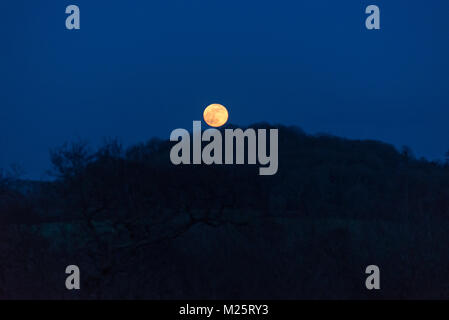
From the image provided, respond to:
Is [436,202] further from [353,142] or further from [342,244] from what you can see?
[353,142]

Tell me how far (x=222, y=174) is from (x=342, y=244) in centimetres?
324

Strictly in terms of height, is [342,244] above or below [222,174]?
below

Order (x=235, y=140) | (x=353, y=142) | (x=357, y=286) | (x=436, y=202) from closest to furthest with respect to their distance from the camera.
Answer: (x=357, y=286) → (x=235, y=140) → (x=436, y=202) → (x=353, y=142)

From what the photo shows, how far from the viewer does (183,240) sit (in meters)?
11.5

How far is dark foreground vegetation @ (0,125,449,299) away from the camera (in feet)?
30.8

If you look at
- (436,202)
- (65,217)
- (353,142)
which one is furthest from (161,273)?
(353,142)

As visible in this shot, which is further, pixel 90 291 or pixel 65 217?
pixel 65 217

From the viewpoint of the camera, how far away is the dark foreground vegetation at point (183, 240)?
938cm

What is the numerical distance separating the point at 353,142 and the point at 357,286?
2182 cm

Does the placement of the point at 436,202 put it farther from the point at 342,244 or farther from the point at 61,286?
the point at 61,286
